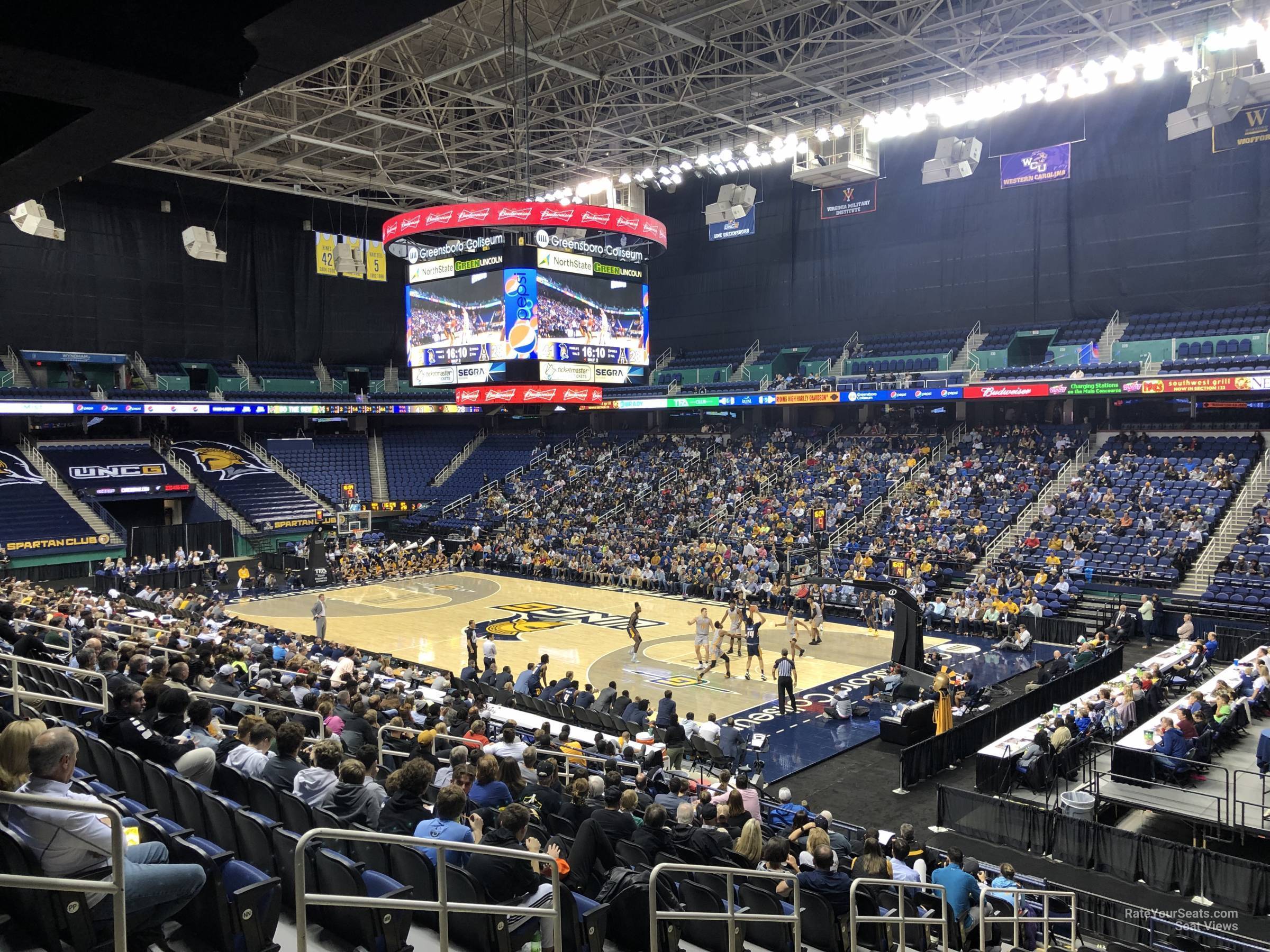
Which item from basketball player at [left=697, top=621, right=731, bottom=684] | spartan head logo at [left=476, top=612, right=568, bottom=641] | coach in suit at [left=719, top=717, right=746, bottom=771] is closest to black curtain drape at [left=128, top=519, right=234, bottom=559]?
spartan head logo at [left=476, top=612, right=568, bottom=641]

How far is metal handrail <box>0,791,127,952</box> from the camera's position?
2.87 meters

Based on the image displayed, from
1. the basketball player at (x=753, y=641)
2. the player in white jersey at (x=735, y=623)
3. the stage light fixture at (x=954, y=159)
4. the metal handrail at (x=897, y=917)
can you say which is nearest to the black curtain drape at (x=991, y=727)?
the basketball player at (x=753, y=641)

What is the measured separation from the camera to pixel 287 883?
16.9 feet

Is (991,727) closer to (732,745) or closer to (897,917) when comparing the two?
(732,745)

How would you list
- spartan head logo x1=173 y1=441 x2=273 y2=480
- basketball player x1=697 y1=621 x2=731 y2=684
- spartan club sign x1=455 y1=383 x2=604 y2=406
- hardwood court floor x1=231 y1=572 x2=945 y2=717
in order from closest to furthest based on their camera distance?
hardwood court floor x1=231 y1=572 x2=945 y2=717 < basketball player x1=697 y1=621 x2=731 y2=684 < spartan club sign x1=455 y1=383 x2=604 y2=406 < spartan head logo x1=173 y1=441 x2=273 y2=480

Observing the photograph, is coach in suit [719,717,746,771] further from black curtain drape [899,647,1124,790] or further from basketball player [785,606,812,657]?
basketball player [785,606,812,657]

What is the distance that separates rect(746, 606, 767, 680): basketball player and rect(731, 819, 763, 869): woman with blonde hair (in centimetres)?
1222

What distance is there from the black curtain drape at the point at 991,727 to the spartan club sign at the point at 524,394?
11.7 meters

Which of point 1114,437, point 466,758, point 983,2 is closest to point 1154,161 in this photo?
point 1114,437

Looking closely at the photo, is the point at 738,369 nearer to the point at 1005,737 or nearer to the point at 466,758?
the point at 1005,737

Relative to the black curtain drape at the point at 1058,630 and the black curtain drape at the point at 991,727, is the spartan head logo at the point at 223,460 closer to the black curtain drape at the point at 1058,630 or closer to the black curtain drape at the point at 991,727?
the black curtain drape at the point at 1058,630

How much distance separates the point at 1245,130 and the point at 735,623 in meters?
23.1

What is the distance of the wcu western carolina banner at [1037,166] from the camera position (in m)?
32.2

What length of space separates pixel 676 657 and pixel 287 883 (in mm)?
17182
